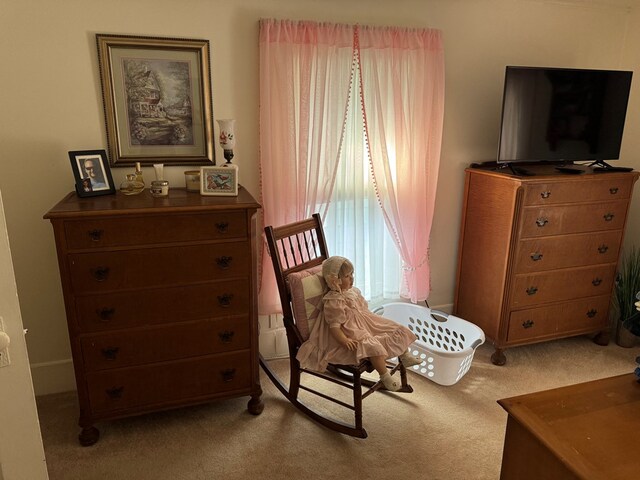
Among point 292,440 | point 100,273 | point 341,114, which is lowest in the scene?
point 292,440

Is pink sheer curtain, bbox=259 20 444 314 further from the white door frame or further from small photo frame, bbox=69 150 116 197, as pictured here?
the white door frame

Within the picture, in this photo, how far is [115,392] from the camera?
87.6 inches

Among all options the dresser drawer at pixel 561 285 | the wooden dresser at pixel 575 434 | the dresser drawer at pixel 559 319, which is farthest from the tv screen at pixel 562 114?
the wooden dresser at pixel 575 434

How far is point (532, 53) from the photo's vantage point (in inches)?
122

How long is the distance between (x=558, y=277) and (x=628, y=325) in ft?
3.77

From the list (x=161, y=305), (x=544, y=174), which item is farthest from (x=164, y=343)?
(x=544, y=174)

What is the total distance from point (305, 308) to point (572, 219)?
1805 mm

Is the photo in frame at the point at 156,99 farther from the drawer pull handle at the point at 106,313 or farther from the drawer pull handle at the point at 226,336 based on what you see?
the drawer pull handle at the point at 226,336

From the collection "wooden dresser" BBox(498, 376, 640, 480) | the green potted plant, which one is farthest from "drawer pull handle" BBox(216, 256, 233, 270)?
the green potted plant

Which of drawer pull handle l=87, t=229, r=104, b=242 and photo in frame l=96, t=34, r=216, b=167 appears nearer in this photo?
drawer pull handle l=87, t=229, r=104, b=242

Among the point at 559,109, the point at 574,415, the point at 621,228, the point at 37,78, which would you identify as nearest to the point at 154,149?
the point at 37,78

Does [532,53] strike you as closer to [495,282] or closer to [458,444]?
[495,282]

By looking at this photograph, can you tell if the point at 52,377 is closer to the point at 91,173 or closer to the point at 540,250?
the point at 91,173

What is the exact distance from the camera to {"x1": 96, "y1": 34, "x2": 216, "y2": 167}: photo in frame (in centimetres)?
235
